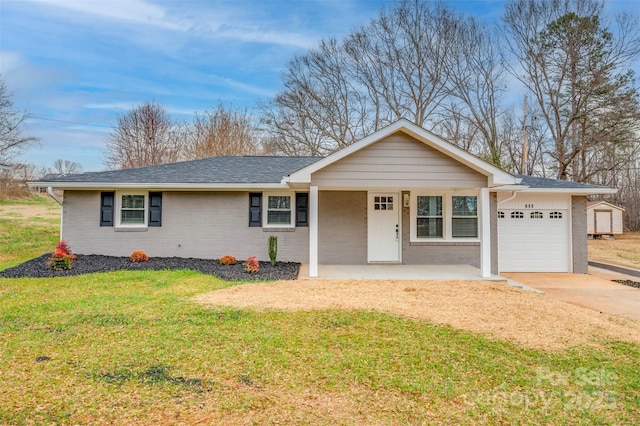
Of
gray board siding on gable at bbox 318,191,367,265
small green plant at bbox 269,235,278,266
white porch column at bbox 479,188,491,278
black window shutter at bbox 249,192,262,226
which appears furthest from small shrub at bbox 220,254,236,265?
white porch column at bbox 479,188,491,278

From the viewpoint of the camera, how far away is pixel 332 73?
985 inches

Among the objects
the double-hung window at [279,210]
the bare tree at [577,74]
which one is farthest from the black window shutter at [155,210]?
the bare tree at [577,74]

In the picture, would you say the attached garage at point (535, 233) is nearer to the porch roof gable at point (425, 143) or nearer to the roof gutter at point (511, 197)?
the roof gutter at point (511, 197)

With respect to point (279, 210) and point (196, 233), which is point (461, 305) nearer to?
point (279, 210)

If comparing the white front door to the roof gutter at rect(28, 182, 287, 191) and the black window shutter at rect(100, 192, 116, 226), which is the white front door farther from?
the black window shutter at rect(100, 192, 116, 226)

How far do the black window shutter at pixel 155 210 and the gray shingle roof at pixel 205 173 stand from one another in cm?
62

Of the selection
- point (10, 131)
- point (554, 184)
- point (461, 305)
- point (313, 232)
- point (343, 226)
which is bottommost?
point (461, 305)

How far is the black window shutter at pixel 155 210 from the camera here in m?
11.1

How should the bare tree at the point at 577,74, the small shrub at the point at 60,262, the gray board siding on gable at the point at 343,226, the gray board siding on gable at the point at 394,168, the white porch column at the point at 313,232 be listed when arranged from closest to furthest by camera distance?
the gray board siding on gable at the point at 394,168, the white porch column at the point at 313,232, the small shrub at the point at 60,262, the gray board siding on gable at the point at 343,226, the bare tree at the point at 577,74

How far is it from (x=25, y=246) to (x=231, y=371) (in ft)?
51.3

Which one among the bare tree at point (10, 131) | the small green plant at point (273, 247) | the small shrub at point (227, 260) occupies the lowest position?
the small shrub at point (227, 260)

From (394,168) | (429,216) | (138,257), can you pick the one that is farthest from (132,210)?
(429,216)

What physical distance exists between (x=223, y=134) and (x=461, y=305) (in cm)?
2172

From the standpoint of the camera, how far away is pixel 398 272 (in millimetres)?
9516
